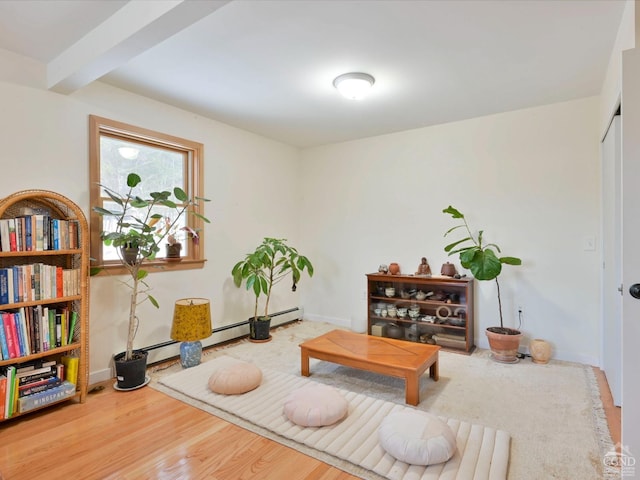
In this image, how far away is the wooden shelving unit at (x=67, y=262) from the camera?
2.35m

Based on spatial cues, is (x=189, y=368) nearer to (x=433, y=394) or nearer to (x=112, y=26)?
(x=433, y=394)

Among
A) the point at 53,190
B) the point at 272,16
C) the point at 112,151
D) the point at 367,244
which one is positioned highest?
the point at 272,16

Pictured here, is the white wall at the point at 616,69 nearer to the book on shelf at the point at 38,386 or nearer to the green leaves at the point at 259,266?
the green leaves at the point at 259,266

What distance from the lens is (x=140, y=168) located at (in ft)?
10.8

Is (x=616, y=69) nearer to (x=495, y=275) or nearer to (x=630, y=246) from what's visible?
(x=630, y=246)

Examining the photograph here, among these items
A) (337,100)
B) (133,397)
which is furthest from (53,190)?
(337,100)

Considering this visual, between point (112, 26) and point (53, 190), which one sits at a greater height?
point (112, 26)

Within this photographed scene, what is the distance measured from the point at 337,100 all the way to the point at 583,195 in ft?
8.14

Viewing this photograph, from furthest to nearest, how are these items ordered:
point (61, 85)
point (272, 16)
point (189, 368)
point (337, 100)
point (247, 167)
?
point (247, 167)
point (337, 100)
point (189, 368)
point (61, 85)
point (272, 16)

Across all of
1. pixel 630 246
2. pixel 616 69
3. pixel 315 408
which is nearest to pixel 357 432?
pixel 315 408

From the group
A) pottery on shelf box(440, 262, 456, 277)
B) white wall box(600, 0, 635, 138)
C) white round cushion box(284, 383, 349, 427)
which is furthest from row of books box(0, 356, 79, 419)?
white wall box(600, 0, 635, 138)

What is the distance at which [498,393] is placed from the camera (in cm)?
262

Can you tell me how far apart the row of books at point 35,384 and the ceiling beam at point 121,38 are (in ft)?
6.48

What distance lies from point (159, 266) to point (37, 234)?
3.56 feet
